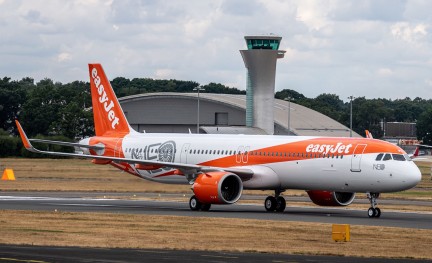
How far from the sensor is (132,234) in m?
37.6

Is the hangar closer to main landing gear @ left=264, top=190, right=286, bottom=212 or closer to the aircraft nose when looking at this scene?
main landing gear @ left=264, top=190, right=286, bottom=212

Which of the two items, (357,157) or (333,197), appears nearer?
(357,157)

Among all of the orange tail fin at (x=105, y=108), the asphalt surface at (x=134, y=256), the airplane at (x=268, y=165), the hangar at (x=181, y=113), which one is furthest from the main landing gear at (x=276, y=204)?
the hangar at (x=181, y=113)

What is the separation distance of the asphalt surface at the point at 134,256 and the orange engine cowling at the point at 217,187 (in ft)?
60.5

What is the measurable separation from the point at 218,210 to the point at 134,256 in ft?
76.8

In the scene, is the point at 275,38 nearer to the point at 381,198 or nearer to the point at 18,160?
the point at 18,160

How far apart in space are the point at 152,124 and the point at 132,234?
117270 millimetres

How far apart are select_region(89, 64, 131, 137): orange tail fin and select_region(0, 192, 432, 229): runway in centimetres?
383

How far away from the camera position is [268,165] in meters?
52.0

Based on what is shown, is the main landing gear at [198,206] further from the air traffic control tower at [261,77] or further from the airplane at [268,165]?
the air traffic control tower at [261,77]

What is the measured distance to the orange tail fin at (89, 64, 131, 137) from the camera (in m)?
61.0

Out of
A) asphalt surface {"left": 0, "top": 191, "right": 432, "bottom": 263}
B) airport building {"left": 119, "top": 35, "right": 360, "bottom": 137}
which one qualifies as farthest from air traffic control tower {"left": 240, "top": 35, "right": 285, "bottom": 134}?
asphalt surface {"left": 0, "top": 191, "right": 432, "bottom": 263}

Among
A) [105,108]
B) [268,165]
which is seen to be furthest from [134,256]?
[105,108]

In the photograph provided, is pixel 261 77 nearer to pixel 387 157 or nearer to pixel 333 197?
pixel 333 197
